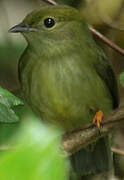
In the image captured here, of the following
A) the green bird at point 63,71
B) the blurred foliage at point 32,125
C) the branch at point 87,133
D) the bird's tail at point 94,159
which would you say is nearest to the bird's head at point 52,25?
the green bird at point 63,71

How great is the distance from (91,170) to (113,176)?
20 cm

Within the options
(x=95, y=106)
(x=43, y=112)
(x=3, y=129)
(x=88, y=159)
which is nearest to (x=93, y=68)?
(x=95, y=106)

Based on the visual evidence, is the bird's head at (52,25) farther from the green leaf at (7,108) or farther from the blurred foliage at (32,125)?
the green leaf at (7,108)

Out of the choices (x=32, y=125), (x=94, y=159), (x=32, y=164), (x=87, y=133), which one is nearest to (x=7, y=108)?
(x=87, y=133)

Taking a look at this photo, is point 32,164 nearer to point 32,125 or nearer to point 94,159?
point 32,125

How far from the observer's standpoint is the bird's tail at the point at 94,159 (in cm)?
333

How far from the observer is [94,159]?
3398 mm

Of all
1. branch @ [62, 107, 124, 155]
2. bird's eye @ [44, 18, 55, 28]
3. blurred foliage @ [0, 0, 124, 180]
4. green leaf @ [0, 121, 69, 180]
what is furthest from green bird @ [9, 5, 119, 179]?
green leaf @ [0, 121, 69, 180]

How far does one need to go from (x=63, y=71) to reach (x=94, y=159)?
0.88m

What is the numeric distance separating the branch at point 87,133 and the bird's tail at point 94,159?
3.55 ft

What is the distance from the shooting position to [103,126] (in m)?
2.27

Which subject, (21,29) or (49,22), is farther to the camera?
(49,22)

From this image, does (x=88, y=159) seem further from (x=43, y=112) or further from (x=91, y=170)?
(x=43, y=112)

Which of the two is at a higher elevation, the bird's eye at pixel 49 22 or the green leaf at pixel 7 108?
the green leaf at pixel 7 108
